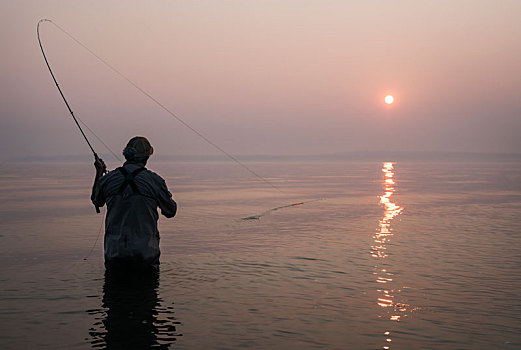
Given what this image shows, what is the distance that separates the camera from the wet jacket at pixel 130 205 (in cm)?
723

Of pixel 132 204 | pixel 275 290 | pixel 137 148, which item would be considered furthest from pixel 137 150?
pixel 275 290

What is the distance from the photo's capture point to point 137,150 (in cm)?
738

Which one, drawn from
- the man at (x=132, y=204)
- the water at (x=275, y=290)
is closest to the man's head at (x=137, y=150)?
the man at (x=132, y=204)

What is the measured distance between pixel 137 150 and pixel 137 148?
0.02 m

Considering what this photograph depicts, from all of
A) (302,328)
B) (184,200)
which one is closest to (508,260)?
(302,328)

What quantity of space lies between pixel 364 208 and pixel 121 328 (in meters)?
19.3

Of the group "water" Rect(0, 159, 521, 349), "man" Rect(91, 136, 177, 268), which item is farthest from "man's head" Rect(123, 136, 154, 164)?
"water" Rect(0, 159, 521, 349)

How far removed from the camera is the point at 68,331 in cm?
685

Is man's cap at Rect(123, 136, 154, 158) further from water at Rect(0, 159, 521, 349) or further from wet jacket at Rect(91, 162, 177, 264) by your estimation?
water at Rect(0, 159, 521, 349)

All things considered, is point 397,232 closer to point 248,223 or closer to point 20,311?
point 248,223

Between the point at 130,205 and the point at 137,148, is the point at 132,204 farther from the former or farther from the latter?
the point at 137,148

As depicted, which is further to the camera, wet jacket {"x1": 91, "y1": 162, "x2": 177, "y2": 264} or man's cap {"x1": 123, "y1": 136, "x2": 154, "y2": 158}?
man's cap {"x1": 123, "y1": 136, "x2": 154, "y2": 158}

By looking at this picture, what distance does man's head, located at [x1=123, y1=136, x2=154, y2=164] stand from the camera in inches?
289

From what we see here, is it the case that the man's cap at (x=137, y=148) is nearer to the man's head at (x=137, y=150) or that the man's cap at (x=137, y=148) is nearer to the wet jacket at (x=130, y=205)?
the man's head at (x=137, y=150)
